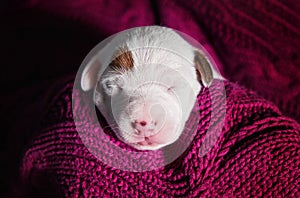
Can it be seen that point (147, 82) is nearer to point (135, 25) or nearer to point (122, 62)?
point (122, 62)

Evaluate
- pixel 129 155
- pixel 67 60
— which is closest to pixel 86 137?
pixel 129 155

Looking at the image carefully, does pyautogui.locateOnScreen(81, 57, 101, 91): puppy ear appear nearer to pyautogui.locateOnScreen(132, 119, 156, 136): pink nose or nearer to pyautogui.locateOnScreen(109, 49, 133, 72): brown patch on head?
pyautogui.locateOnScreen(109, 49, 133, 72): brown patch on head

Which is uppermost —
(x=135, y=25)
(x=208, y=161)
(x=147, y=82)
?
(x=135, y=25)

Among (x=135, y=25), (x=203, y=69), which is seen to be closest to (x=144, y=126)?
(x=203, y=69)

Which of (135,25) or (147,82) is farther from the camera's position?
(135,25)

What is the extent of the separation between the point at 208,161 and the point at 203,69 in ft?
0.67

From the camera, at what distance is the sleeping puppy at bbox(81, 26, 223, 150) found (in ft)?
2.63

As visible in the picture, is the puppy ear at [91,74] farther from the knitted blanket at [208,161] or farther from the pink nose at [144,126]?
the pink nose at [144,126]

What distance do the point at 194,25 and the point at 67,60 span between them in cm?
38

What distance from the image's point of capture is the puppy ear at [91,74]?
35.3 inches

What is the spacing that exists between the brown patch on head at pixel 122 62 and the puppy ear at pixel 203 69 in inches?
6.1

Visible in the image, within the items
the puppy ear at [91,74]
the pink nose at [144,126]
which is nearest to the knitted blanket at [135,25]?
the puppy ear at [91,74]

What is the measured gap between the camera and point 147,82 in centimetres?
84

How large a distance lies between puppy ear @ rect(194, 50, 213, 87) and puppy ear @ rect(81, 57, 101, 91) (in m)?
0.21
